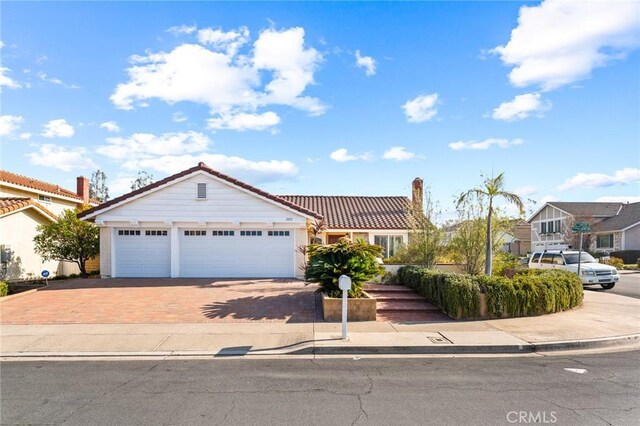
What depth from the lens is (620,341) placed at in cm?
930

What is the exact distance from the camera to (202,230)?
63.6ft

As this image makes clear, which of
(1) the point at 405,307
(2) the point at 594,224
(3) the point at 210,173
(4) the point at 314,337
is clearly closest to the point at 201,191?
(3) the point at 210,173

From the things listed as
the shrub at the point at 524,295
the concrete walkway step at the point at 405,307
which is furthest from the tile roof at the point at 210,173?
the shrub at the point at 524,295

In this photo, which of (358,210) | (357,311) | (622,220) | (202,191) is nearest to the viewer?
(357,311)

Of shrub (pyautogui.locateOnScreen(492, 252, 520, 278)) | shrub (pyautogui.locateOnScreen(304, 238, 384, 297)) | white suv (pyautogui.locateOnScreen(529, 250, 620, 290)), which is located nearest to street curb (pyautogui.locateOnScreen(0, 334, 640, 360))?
shrub (pyautogui.locateOnScreen(304, 238, 384, 297))

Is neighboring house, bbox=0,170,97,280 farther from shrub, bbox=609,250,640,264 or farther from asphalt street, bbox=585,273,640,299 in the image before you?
shrub, bbox=609,250,640,264

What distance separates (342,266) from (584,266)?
14070mm

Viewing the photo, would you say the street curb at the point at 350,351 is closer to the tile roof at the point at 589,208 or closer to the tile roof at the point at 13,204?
the tile roof at the point at 13,204

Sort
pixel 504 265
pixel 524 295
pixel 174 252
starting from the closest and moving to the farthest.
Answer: pixel 524 295, pixel 504 265, pixel 174 252

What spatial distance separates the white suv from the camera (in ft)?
→ 63.3

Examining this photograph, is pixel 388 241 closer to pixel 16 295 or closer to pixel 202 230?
pixel 202 230

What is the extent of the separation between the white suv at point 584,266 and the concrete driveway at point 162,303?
42.0 feet

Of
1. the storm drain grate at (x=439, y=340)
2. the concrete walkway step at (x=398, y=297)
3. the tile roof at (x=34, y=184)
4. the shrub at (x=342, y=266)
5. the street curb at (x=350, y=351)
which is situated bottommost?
the street curb at (x=350, y=351)

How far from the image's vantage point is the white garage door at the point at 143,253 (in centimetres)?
1912
